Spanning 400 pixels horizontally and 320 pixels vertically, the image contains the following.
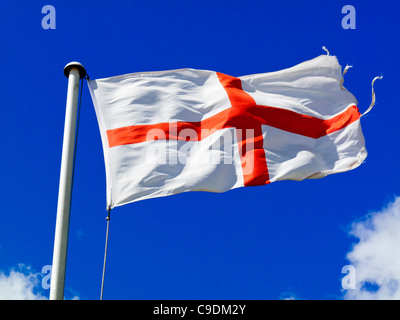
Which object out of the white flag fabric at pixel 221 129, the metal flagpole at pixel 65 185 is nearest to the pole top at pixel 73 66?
the metal flagpole at pixel 65 185

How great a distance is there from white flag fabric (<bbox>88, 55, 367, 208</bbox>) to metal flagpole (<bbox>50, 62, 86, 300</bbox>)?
83 cm

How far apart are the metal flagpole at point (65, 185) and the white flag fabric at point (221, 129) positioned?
83cm

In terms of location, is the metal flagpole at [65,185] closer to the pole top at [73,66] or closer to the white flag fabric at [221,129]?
the pole top at [73,66]

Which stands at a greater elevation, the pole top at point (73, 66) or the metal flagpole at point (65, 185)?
the pole top at point (73, 66)

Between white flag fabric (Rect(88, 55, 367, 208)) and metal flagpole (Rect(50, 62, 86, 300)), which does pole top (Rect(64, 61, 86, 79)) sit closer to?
metal flagpole (Rect(50, 62, 86, 300))

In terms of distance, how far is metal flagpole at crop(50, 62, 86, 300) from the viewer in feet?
29.8

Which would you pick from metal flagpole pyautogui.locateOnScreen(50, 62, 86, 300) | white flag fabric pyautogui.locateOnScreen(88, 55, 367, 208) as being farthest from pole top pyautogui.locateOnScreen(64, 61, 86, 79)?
white flag fabric pyautogui.locateOnScreen(88, 55, 367, 208)

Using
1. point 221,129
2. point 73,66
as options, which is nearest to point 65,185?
point 73,66

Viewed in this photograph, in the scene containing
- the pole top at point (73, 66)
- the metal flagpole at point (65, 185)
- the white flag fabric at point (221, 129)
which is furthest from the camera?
the white flag fabric at point (221, 129)

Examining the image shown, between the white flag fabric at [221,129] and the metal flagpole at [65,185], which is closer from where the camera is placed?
the metal flagpole at [65,185]

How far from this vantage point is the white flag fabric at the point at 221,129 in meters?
11.1

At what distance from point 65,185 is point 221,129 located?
11.4ft
